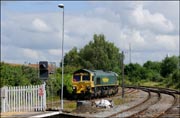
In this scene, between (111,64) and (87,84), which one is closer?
(87,84)

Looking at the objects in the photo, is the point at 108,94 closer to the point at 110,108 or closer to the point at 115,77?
the point at 115,77

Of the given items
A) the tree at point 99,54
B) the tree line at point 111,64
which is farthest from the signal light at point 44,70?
the tree at point 99,54

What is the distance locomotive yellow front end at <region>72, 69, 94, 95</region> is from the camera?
4734 centimetres

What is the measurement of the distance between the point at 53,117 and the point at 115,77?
35.2m

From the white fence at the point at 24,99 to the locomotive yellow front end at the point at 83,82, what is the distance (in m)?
21.4

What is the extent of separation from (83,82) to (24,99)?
74.0 feet

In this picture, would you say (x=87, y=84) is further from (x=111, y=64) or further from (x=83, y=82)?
(x=111, y=64)

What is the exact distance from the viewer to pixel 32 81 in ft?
143

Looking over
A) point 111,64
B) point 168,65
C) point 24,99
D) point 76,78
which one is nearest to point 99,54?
point 111,64

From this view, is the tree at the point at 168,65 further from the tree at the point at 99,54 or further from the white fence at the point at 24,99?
the white fence at the point at 24,99

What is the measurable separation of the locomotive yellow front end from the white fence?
70.2 ft

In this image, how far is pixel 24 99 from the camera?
1004 inches

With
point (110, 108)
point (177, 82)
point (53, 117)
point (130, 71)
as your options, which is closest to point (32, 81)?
point (110, 108)

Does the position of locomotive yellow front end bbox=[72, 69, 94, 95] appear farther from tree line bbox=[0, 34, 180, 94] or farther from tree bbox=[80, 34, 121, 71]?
tree bbox=[80, 34, 121, 71]
